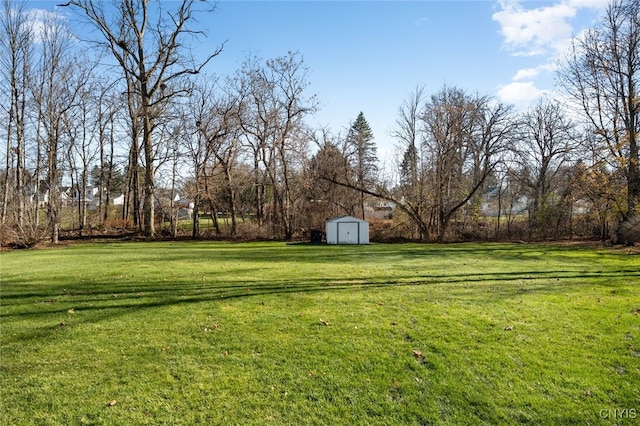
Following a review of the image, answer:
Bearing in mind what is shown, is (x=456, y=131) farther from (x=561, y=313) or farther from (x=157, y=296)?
(x=157, y=296)

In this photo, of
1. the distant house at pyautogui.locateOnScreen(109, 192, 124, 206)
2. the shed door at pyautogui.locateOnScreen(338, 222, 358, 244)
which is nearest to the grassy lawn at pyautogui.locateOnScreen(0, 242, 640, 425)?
the shed door at pyautogui.locateOnScreen(338, 222, 358, 244)

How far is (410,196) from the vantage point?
82.0 feet

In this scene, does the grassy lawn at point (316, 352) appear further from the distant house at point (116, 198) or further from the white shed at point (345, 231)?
the distant house at point (116, 198)

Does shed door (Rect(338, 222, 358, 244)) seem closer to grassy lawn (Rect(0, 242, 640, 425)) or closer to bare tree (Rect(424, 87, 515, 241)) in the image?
bare tree (Rect(424, 87, 515, 241))

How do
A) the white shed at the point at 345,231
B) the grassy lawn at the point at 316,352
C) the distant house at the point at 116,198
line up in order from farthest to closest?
the distant house at the point at 116,198 < the white shed at the point at 345,231 < the grassy lawn at the point at 316,352

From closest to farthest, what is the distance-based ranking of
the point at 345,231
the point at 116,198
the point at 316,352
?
Result: the point at 316,352, the point at 345,231, the point at 116,198

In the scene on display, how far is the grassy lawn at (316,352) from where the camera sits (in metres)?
3.49

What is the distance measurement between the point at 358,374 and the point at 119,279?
23.0 ft

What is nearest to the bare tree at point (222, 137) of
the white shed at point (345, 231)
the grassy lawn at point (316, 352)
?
the white shed at point (345, 231)

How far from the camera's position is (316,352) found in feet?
15.3

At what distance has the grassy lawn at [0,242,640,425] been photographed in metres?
3.49

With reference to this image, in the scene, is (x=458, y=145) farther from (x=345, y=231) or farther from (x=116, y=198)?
(x=116, y=198)

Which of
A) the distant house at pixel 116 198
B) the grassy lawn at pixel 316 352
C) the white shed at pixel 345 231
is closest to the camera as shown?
the grassy lawn at pixel 316 352

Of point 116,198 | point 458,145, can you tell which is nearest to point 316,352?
point 458,145
